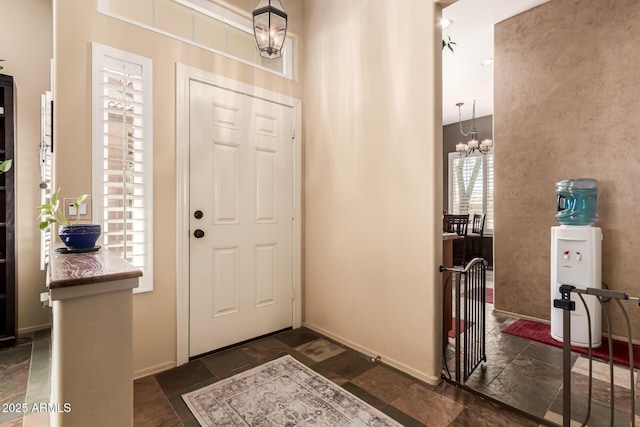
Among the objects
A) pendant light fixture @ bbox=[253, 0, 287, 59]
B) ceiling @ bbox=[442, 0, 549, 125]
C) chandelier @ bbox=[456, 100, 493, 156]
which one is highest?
ceiling @ bbox=[442, 0, 549, 125]

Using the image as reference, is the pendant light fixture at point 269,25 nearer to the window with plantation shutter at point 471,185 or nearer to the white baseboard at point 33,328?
the white baseboard at point 33,328

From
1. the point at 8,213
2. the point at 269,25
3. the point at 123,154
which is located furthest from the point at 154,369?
the point at 269,25

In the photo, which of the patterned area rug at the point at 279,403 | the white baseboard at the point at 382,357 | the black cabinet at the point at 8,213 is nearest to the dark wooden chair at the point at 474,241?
the white baseboard at the point at 382,357

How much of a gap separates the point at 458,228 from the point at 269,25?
5228mm

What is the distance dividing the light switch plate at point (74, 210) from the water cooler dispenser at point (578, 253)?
378 centimetres

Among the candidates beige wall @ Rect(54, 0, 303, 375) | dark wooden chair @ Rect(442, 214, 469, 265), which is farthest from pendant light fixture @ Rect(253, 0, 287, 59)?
dark wooden chair @ Rect(442, 214, 469, 265)

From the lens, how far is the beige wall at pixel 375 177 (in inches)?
86.6

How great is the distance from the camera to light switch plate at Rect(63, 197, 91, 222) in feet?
6.51

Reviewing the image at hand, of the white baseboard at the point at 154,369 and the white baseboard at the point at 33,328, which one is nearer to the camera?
the white baseboard at the point at 154,369

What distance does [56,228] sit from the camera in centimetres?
197

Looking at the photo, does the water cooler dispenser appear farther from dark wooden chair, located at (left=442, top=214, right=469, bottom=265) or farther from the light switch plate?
the light switch plate

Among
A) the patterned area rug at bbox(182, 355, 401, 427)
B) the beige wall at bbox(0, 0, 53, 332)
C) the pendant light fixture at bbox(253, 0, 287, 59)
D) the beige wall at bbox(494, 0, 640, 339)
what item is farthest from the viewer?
the beige wall at bbox(0, 0, 53, 332)

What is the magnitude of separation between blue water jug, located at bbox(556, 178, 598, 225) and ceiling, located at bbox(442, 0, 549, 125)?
6.27 ft

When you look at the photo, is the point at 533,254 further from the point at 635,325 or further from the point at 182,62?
the point at 182,62
